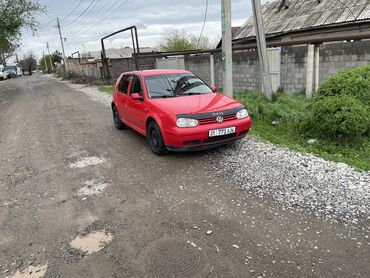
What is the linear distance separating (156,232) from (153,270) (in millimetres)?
625

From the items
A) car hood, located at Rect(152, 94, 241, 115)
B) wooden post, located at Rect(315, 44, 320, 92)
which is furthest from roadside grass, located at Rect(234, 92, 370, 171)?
car hood, located at Rect(152, 94, 241, 115)

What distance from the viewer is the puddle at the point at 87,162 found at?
5.69 meters

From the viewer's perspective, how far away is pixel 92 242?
11.0ft

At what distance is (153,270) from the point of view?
2855 mm

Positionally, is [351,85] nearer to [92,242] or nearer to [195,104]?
[195,104]

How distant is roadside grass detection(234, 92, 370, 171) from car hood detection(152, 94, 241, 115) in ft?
4.27

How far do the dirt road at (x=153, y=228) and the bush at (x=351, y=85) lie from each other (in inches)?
121

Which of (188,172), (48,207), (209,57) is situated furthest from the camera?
(209,57)

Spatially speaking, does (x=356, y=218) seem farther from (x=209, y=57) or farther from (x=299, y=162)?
(x=209, y=57)

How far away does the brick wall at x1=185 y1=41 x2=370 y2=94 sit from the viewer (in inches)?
342

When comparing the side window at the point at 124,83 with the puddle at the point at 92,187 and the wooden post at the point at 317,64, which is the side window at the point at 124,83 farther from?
the wooden post at the point at 317,64

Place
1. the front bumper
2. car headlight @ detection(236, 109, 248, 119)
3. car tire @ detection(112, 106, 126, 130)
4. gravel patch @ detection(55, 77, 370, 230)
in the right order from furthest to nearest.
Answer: car tire @ detection(112, 106, 126, 130) → car headlight @ detection(236, 109, 248, 119) → the front bumper → gravel patch @ detection(55, 77, 370, 230)

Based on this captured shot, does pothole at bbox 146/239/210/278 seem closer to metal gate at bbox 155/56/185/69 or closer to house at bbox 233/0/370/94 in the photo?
house at bbox 233/0/370/94

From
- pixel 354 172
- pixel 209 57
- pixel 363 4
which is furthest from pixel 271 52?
pixel 354 172
